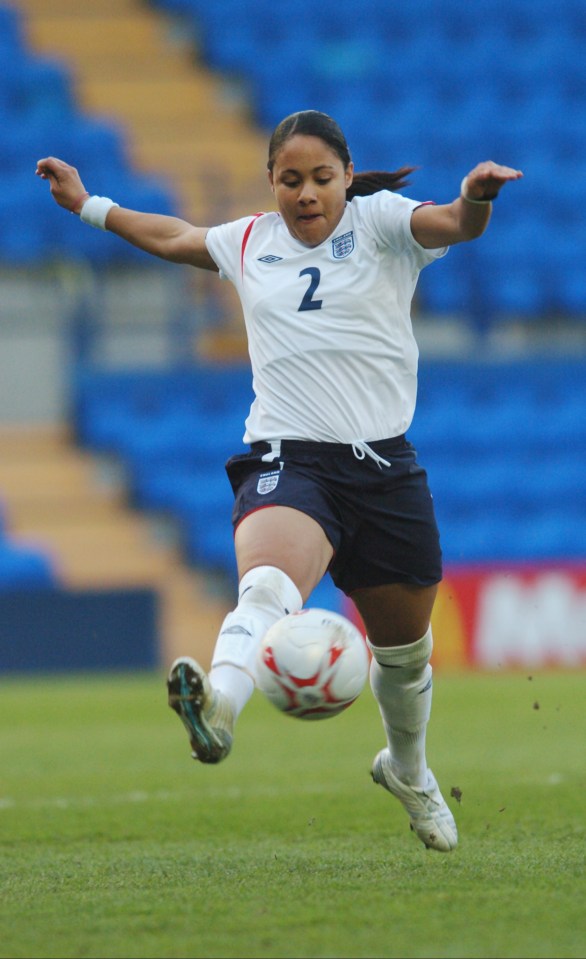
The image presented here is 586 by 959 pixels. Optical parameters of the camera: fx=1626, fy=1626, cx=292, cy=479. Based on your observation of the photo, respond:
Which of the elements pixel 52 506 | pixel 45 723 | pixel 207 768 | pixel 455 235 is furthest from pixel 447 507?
pixel 455 235

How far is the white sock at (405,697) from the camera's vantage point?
5.42 meters

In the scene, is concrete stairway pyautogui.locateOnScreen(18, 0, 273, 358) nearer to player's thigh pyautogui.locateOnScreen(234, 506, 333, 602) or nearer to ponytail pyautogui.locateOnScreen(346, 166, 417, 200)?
ponytail pyautogui.locateOnScreen(346, 166, 417, 200)

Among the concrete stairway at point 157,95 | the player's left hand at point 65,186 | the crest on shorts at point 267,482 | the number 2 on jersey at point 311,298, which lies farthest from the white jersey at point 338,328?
the concrete stairway at point 157,95

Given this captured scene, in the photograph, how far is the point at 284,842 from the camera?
5.78 metres

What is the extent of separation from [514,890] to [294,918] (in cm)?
71

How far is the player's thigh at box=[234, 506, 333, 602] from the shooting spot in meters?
4.64

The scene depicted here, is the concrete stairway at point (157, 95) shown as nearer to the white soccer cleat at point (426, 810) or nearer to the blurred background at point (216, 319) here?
the blurred background at point (216, 319)

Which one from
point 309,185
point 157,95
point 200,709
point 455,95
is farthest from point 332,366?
point 455,95

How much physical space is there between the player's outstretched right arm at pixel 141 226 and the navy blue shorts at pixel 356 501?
0.71 meters

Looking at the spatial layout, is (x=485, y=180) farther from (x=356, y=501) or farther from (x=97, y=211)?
(x=97, y=211)

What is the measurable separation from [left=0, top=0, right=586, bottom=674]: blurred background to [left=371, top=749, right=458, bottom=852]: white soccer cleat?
8.26 meters

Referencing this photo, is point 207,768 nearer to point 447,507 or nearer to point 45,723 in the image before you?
point 45,723

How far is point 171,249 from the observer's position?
5.29m

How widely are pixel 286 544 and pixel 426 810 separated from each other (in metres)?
1.38
